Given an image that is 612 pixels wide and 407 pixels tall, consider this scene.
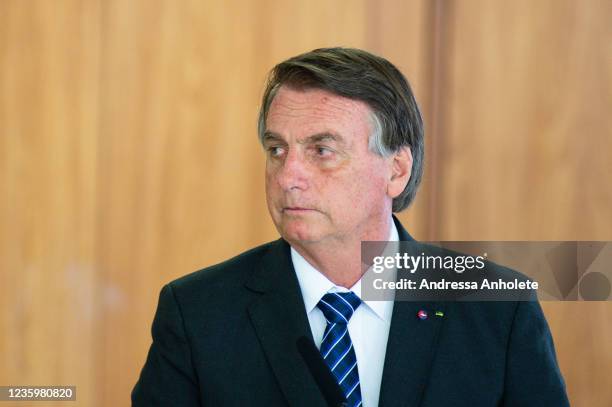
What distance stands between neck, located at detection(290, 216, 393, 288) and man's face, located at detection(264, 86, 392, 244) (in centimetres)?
2

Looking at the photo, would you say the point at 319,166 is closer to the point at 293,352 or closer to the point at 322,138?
the point at 322,138

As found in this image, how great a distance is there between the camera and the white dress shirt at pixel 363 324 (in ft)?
6.57

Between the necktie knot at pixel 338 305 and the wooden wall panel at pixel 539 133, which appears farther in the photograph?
the wooden wall panel at pixel 539 133

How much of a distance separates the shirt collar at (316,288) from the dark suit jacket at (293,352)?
0.10ft

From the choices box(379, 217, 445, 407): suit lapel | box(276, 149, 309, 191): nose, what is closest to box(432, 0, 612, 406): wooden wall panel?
box(379, 217, 445, 407): suit lapel

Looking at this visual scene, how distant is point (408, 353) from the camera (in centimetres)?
201

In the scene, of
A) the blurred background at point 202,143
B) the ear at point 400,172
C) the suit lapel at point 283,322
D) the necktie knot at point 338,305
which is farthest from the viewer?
the blurred background at point 202,143

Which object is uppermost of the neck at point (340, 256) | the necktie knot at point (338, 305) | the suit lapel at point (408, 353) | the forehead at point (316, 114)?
the forehead at point (316, 114)

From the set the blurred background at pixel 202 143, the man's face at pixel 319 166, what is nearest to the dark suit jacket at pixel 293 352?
the man's face at pixel 319 166

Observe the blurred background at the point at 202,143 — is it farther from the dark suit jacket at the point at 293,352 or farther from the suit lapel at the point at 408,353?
the suit lapel at the point at 408,353

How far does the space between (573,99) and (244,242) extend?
123 centimetres

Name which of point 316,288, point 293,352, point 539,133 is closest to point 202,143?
point 539,133

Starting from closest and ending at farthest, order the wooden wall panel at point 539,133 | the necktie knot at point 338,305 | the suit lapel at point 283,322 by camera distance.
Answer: the suit lapel at point 283,322 → the necktie knot at point 338,305 → the wooden wall panel at point 539,133

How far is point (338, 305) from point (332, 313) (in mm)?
22
